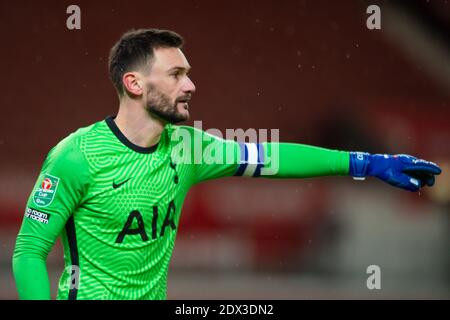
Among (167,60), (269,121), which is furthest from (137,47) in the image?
(269,121)

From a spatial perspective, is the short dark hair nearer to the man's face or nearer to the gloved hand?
the man's face

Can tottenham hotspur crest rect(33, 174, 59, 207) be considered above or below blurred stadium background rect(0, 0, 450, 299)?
below

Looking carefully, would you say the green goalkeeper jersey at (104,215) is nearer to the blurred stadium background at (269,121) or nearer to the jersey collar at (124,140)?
the jersey collar at (124,140)

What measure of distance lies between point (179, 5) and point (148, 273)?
5.91m

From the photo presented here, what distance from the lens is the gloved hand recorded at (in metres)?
3.40

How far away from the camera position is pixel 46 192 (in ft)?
10.2

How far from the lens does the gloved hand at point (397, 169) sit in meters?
3.40

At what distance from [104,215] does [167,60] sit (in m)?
0.58

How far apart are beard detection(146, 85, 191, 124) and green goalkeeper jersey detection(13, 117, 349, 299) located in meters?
0.12

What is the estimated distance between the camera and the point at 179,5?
29.1 feet

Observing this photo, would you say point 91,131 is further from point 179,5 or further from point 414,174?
point 179,5

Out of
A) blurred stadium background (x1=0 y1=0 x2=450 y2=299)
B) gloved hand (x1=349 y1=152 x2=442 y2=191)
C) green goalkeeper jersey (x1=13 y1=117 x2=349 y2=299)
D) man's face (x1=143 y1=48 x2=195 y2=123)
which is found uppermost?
blurred stadium background (x1=0 y1=0 x2=450 y2=299)

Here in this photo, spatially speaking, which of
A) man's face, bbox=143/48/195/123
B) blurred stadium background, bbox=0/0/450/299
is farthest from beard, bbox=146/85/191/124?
blurred stadium background, bbox=0/0/450/299

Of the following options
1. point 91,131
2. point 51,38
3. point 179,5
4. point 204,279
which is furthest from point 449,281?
point 91,131
